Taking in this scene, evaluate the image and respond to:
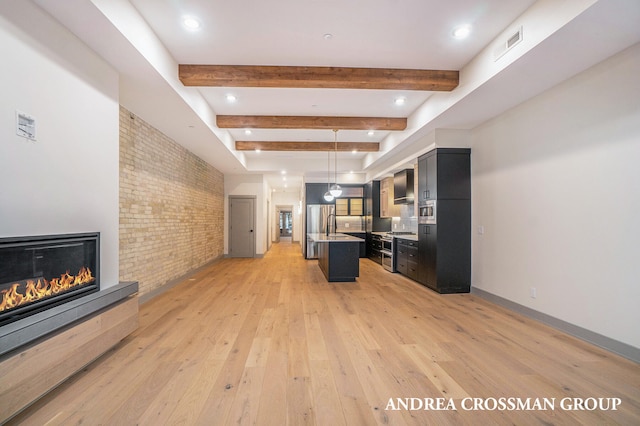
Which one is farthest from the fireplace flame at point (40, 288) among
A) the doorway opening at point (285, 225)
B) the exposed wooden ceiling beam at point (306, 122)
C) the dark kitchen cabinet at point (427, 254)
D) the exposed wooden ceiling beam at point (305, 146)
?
the doorway opening at point (285, 225)

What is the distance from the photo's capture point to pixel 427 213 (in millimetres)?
5137

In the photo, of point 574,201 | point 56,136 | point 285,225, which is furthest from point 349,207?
point 285,225

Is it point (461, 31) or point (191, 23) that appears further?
point (461, 31)

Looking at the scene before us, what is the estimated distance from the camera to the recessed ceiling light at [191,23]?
2693 mm

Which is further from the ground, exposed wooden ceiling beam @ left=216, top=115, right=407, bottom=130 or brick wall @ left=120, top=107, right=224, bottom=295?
exposed wooden ceiling beam @ left=216, top=115, right=407, bottom=130

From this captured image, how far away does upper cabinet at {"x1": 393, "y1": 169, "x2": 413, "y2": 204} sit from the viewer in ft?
21.3

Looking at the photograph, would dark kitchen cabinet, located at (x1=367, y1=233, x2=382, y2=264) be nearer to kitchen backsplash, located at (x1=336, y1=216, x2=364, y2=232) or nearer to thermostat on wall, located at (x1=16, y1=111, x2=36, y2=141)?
kitchen backsplash, located at (x1=336, y1=216, x2=364, y2=232)

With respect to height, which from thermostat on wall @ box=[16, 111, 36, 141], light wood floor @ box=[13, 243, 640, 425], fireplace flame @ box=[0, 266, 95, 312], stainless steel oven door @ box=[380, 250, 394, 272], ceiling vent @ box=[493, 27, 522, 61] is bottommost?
light wood floor @ box=[13, 243, 640, 425]

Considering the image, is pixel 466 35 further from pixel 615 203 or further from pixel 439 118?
pixel 615 203

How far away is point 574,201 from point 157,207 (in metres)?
6.06

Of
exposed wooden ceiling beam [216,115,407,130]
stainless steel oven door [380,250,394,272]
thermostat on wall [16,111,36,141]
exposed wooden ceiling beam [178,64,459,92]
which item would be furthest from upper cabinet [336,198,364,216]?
thermostat on wall [16,111,36,141]

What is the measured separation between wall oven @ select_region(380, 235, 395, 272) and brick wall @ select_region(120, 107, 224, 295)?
4.85m

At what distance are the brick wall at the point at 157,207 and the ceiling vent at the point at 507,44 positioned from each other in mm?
4819

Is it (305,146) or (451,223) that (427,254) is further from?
(305,146)
